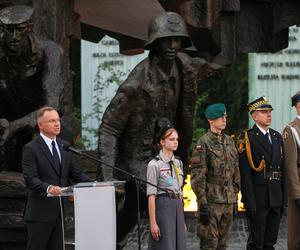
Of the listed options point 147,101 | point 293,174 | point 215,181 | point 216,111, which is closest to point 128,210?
point 215,181

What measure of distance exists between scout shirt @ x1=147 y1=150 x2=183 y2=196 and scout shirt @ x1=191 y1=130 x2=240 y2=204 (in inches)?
15.6

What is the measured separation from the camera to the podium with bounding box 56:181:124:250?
6418mm

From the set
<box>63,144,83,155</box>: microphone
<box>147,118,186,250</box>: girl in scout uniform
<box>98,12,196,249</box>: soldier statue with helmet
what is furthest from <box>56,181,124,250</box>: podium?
<box>98,12,196,249</box>: soldier statue with helmet

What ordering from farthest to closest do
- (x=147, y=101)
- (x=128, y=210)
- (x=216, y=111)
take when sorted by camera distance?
(x=128, y=210) → (x=147, y=101) → (x=216, y=111)

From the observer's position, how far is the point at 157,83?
8.21 metres

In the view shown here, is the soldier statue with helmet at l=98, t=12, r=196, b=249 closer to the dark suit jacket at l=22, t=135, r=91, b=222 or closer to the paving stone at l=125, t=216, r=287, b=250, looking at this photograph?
the dark suit jacket at l=22, t=135, r=91, b=222

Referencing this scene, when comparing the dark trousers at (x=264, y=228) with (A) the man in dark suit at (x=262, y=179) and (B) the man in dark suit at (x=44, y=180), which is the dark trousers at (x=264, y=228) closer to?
(A) the man in dark suit at (x=262, y=179)

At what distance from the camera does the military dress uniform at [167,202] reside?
7316 millimetres

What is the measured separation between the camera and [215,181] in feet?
26.0

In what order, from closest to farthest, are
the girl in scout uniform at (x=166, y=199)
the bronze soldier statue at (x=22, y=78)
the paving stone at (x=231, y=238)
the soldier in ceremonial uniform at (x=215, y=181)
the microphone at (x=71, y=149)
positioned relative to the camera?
1. the microphone at (x=71, y=149)
2. the girl in scout uniform at (x=166, y=199)
3. the bronze soldier statue at (x=22, y=78)
4. the soldier in ceremonial uniform at (x=215, y=181)
5. the paving stone at (x=231, y=238)

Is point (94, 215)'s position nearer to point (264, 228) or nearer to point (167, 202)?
point (167, 202)

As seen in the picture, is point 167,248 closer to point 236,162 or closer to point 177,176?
point 177,176

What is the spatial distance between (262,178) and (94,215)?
2.24 m

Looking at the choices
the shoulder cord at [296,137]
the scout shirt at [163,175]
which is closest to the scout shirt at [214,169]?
the scout shirt at [163,175]
